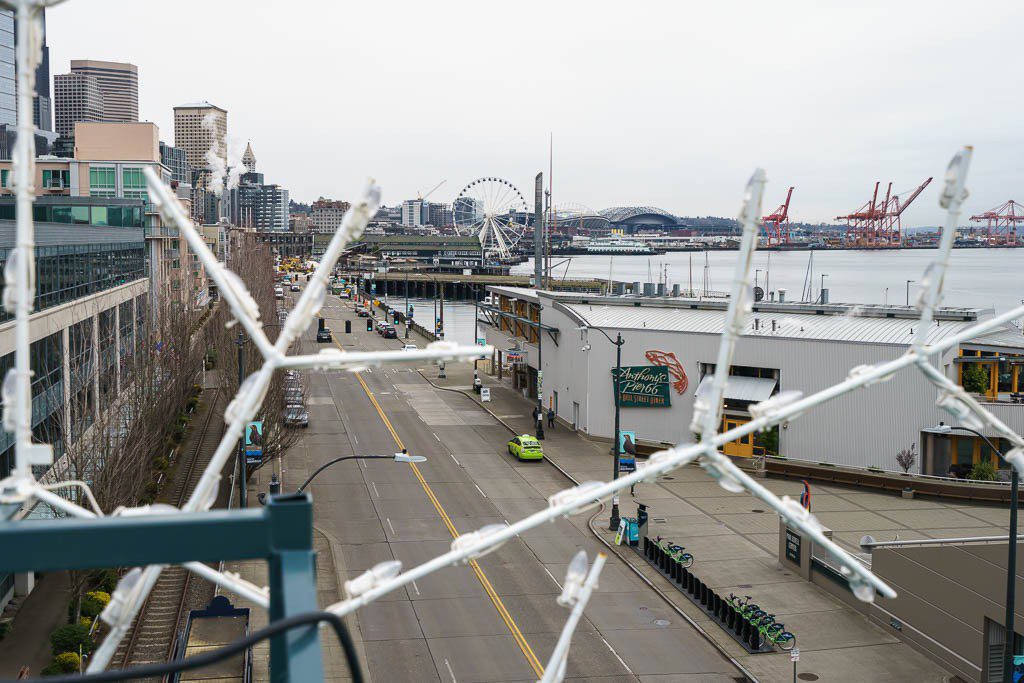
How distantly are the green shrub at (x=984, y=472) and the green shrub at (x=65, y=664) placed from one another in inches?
1315

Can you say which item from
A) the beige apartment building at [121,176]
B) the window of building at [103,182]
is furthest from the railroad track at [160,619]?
the window of building at [103,182]

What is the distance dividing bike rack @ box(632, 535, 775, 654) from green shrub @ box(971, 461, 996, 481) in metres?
15.7

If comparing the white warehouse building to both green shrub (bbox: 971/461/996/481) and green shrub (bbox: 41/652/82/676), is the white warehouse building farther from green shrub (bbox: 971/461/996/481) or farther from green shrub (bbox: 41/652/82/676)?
green shrub (bbox: 41/652/82/676)

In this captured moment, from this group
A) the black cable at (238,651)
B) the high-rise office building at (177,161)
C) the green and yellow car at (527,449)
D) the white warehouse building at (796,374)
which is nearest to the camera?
the black cable at (238,651)

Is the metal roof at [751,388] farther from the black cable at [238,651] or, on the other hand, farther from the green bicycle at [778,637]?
the black cable at [238,651]

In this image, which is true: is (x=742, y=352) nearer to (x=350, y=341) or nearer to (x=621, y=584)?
(x=621, y=584)

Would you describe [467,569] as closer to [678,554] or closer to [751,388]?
[678,554]

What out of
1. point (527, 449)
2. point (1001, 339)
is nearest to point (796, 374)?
point (1001, 339)

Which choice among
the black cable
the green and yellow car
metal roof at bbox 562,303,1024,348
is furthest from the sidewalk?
the black cable

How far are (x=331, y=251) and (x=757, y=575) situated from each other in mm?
28472

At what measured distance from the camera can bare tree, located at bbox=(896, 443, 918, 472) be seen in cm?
4212

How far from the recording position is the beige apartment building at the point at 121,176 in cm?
7481

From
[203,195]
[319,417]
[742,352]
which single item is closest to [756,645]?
[742,352]

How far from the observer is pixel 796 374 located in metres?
44.9
